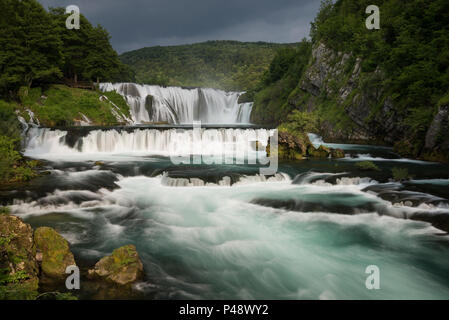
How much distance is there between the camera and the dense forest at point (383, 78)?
15.2 meters

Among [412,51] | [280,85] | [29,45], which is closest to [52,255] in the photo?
[412,51]

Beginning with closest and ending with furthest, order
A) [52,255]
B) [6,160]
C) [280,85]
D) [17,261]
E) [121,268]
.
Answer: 1. [17,261]
2. [121,268]
3. [52,255]
4. [6,160]
5. [280,85]

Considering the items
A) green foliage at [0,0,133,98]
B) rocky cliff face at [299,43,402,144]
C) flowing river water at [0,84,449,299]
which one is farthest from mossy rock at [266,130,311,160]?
green foliage at [0,0,133,98]

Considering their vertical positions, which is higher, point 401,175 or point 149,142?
point 149,142

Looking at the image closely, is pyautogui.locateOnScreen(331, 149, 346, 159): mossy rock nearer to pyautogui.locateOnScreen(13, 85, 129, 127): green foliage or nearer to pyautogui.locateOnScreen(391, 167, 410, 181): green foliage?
pyautogui.locateOnScreen(391, 167, 410, 181): green foliage

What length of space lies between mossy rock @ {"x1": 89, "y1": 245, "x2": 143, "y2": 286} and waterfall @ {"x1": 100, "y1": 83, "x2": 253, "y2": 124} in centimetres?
3149

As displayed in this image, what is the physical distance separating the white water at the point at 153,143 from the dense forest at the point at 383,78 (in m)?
6.14

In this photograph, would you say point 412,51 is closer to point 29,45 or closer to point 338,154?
point 338,154

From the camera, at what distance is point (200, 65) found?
10662 centimetres

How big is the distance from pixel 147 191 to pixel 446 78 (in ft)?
50.6

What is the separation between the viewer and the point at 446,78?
14.5 m

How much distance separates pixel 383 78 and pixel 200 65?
9413 cm

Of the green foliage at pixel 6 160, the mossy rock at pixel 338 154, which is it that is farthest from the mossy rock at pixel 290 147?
the green foliage at pixel 6 160

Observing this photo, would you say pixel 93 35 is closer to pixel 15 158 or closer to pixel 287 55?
pixel 287 55
